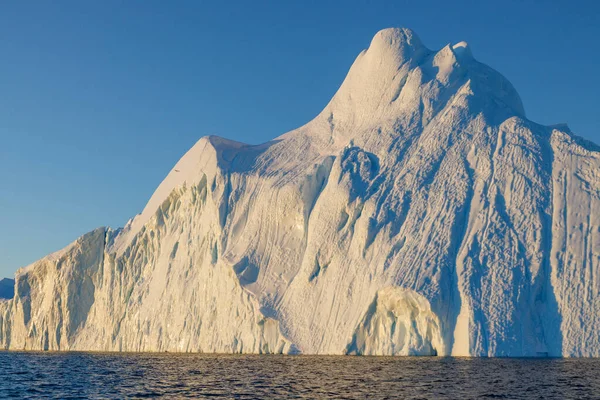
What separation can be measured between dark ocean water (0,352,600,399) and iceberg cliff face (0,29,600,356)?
16.1ft

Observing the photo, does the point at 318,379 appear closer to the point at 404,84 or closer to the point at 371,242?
the point at 371,242

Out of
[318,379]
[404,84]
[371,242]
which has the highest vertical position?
[404,84]

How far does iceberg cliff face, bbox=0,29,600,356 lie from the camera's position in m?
47.9

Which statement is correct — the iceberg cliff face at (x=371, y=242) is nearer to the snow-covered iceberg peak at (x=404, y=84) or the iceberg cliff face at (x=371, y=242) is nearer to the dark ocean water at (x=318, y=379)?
the snow-covered iceberg peak at (x=404, y=84)

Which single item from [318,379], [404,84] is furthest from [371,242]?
[318,379]

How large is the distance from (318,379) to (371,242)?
73.4ft

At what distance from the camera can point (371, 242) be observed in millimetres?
53688

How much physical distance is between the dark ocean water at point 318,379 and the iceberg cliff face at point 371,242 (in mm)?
4897

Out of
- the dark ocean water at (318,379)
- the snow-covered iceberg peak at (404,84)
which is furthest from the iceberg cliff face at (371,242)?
the dark ocean water at (318,379)

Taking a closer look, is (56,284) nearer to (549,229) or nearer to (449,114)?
(449,114)

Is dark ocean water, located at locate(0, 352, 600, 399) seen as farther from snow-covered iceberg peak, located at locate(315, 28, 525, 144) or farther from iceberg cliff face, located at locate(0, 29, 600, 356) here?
snow-covered iceberg peak, located at locate(315, 28, 525, 144)

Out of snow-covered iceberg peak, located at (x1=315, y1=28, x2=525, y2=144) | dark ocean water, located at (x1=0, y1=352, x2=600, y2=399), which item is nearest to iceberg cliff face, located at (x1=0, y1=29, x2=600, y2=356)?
snow-covered iceberg peak, located at (x1=315, y1=28, x2=525, y2=144)

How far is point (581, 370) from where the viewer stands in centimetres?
3559

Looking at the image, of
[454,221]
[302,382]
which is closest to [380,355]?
[454,221]
